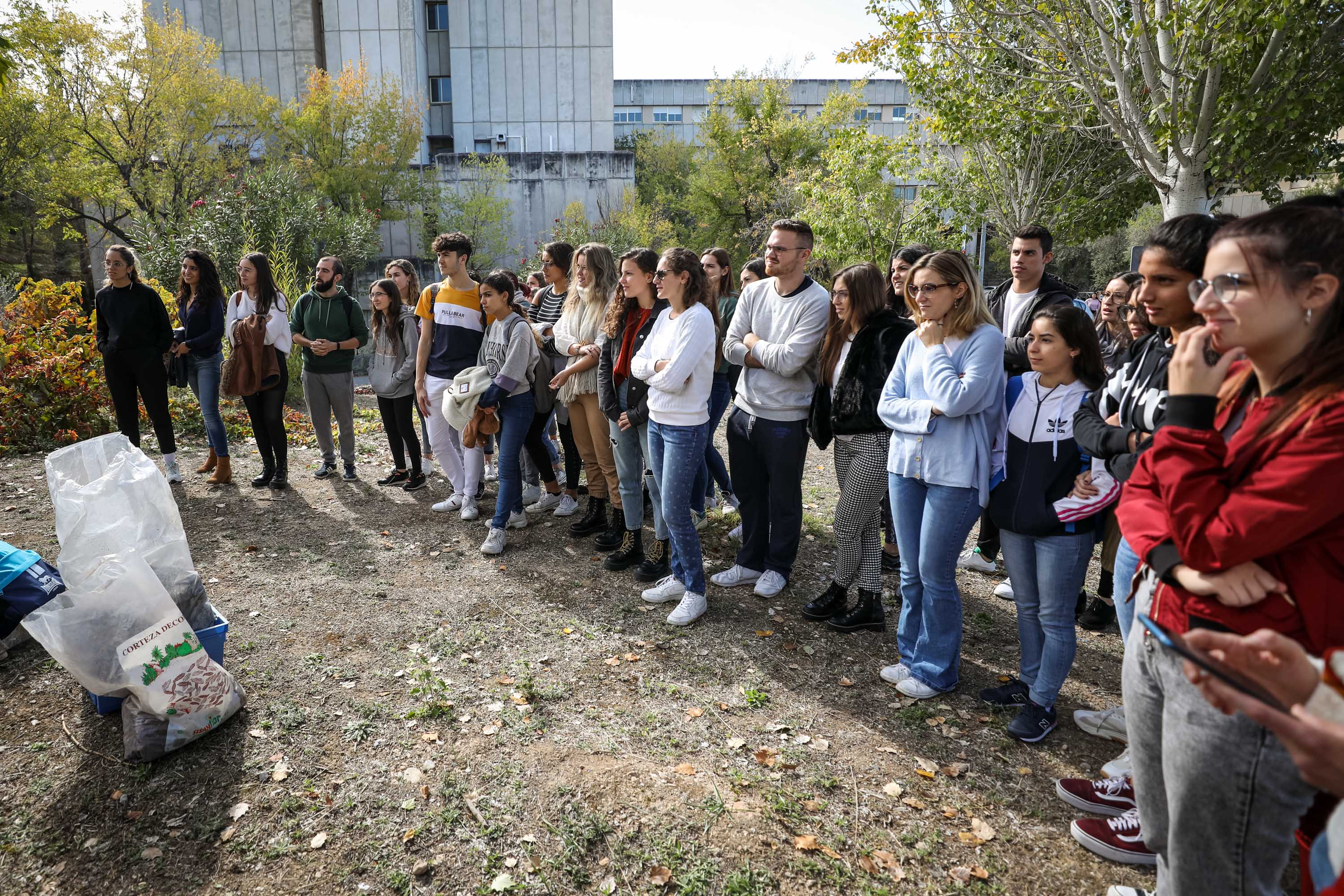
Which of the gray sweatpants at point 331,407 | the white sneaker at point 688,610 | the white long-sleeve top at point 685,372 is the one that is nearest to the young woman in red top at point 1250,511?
the white long-sleeve top at point 685,372

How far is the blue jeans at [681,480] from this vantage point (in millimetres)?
4324

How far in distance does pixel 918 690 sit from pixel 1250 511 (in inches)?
100

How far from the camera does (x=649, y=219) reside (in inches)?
1389

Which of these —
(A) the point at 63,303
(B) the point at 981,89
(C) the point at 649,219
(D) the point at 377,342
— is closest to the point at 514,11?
(C) the point at 649,219

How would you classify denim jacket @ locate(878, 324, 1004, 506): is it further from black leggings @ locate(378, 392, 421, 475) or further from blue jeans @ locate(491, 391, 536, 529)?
black leggings @ locate(378, 392, 421, 475)

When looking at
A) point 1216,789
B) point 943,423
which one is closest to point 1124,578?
point 943,423

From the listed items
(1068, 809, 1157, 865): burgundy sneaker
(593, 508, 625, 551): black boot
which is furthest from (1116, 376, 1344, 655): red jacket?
(593, 508, 625, 551): black boot

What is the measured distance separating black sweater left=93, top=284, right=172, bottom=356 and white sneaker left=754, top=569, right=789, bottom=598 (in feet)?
19.4

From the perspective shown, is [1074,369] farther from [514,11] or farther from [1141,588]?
[514,11]

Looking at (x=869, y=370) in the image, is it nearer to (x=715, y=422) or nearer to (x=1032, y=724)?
(x=1032, y=724)

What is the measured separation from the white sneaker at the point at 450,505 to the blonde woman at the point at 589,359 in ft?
4.91

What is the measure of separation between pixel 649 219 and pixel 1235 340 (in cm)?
3525

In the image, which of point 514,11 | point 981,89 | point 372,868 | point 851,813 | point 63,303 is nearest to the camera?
point 372,868

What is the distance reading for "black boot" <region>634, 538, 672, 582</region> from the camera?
5.31 meters
